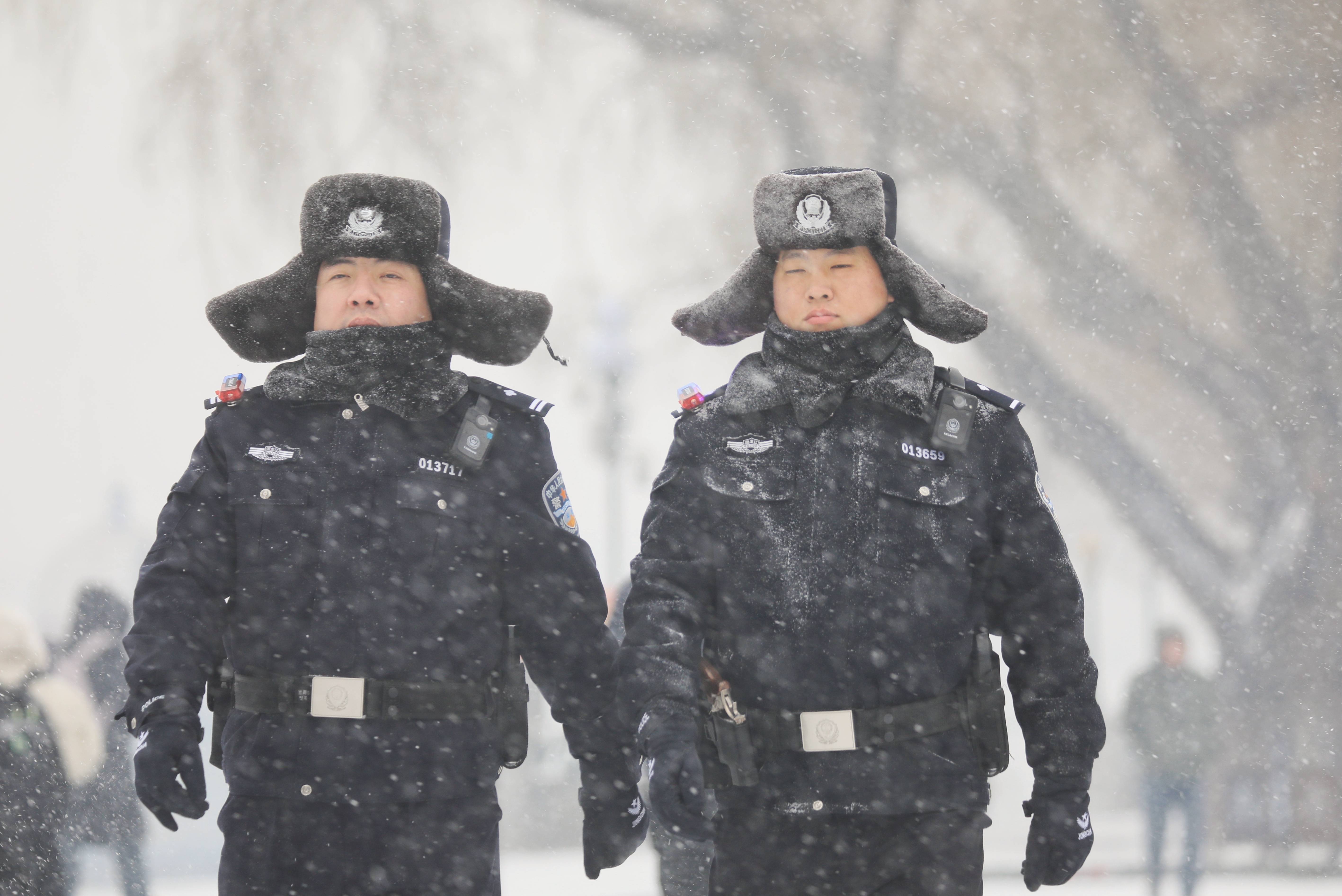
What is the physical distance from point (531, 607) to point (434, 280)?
30.8 inches

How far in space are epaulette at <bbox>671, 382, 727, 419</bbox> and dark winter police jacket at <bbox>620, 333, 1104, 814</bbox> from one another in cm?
7

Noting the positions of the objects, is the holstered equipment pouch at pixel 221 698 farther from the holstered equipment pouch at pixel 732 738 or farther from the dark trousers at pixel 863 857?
the dark trousers at pixel 863 857

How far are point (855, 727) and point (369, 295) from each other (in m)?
1.42

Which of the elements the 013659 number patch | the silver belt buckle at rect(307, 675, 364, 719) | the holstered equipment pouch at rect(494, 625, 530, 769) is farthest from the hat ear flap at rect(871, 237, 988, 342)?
the silver belt buckle at rect(307, 675, 364, 719)

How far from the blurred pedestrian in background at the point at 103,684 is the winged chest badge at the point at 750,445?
466 centimetres

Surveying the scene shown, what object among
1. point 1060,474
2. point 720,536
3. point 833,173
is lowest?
point 720,536

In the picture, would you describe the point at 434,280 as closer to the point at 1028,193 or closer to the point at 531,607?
the point at 531,607

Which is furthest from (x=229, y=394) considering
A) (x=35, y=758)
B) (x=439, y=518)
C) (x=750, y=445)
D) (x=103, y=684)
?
(x=103, y=684)

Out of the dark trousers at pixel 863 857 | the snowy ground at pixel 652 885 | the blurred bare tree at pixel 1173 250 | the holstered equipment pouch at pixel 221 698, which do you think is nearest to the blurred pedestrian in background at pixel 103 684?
the snowy ground at pixel 652 885

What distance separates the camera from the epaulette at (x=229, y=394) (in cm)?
316

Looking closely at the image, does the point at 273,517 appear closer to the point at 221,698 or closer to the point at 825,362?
the point at 221,698

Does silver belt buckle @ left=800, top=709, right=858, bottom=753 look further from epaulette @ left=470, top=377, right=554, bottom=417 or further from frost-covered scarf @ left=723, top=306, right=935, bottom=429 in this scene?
epaulette @ left=470, top=377, right=554, bottom=417

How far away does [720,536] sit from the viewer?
303 cm

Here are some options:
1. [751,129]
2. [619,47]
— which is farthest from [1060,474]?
[619,47]
